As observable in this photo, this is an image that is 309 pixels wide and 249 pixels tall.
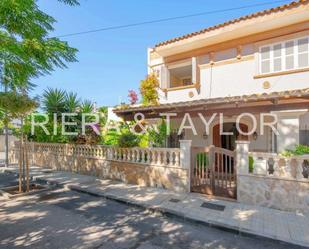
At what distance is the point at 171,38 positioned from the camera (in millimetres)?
13445

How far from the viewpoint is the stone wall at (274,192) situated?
263 inches

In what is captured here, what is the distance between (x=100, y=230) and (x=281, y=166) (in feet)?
19.5

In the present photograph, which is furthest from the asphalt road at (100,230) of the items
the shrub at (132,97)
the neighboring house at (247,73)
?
the shrub at (132,97)

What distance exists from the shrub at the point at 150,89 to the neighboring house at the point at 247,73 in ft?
2.00

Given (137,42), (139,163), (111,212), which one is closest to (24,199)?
(111,212)

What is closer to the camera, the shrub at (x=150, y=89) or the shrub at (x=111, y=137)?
the shrub at (x=111, y=137)

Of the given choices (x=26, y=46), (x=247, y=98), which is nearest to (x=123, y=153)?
(x=247, y=98)

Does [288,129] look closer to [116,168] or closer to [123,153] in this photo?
[123,153]

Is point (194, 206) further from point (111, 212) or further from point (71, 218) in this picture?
point (71, 218)

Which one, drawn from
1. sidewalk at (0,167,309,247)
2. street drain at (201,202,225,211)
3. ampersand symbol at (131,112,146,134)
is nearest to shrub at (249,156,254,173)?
sidewalk at (0,167,309,247)

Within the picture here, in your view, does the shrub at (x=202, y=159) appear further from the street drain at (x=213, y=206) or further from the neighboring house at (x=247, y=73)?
the neighboring house at (x=247, y=73)

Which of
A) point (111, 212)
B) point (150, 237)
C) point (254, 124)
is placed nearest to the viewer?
point (150, 237)

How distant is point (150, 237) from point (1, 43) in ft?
17.9

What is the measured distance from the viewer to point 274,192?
23.2 ft
